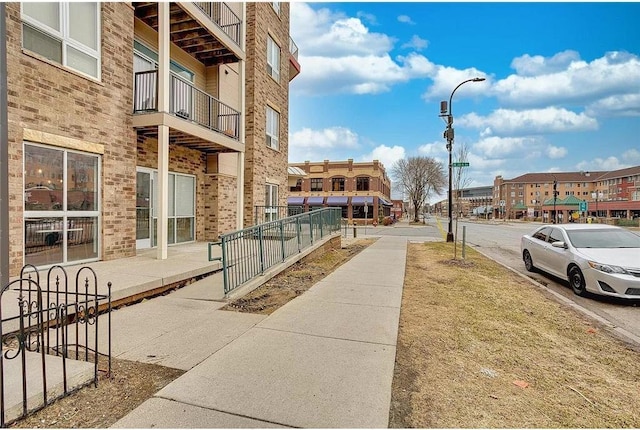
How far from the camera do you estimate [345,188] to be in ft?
157

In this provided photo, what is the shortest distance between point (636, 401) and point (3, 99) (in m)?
6.64

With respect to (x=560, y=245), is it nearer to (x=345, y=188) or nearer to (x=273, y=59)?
(x=273, y=59)

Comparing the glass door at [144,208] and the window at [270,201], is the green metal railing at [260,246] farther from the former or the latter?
the window at [270,201]

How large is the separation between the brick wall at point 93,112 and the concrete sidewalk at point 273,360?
299 centimetres

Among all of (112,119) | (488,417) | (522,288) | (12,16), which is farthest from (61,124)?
(522,288)

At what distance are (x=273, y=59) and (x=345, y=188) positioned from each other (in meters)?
32.0

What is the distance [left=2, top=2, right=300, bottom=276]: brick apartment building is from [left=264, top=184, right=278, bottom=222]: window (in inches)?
87.9

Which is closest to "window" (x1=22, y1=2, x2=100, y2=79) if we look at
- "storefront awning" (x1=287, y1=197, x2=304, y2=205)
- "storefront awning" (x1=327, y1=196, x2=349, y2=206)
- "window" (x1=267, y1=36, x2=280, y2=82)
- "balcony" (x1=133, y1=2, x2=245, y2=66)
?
"balcony" (x1=133, y1=2, x2=245, y2=66)

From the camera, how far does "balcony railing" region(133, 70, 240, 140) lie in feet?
30.8

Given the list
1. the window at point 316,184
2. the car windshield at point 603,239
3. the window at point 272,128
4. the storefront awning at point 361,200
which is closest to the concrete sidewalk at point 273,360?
the car windshield at point 603,239

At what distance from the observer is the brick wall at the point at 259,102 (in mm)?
14062

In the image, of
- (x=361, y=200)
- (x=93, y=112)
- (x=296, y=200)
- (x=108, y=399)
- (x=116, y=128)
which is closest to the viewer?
(x=108, y=399)

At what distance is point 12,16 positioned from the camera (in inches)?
238

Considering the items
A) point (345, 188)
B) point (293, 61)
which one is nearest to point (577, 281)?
point (293, 61)
